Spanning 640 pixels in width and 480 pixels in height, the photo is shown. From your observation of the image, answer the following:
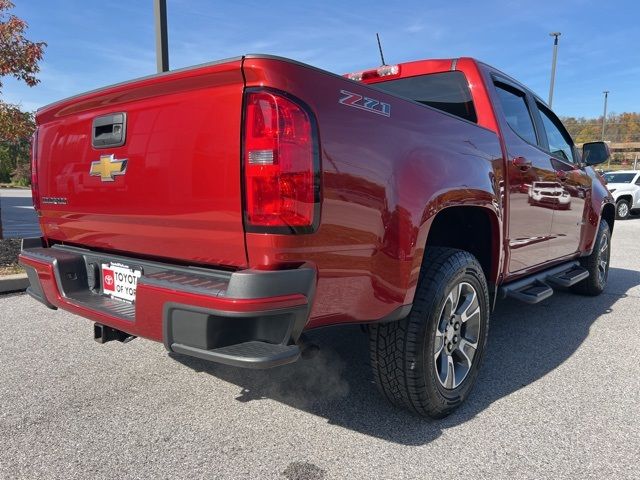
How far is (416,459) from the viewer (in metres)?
2.22

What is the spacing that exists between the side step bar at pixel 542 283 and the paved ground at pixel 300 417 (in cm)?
45

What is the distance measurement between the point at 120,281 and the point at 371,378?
1614mm

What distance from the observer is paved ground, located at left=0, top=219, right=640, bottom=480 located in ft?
7.07

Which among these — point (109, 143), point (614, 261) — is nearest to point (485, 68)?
point (109, 143)

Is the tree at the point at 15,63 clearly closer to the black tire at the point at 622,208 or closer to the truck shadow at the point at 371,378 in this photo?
the truck shadow at the point at 371,378

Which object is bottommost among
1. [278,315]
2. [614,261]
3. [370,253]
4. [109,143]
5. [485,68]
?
[614,261]

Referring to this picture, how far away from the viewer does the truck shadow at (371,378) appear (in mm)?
2561

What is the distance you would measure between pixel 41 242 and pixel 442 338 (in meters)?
2.42

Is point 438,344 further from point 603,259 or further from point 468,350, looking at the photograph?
point 603,259

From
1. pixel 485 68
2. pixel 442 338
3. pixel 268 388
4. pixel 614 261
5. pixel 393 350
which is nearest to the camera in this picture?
pixel 393 350

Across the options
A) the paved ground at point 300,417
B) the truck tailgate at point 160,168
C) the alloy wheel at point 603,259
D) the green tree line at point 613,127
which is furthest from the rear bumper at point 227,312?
the green tree line at point 613,127

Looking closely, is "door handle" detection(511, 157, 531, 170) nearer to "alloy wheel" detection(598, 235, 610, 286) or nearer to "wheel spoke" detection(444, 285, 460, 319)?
"wheel spoke" detection(444, 285, 460, 319)

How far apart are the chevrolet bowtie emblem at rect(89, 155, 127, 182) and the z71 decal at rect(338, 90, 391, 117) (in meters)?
1.03

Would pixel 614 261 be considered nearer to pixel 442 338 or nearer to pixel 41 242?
pixel 442 338
